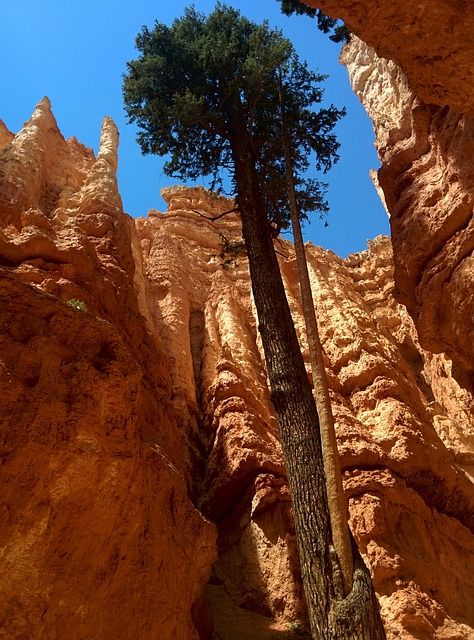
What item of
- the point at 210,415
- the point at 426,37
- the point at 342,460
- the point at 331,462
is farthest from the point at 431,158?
the point at 210,415

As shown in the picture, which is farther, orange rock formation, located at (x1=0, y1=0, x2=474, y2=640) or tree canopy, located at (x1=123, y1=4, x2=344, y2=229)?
tree canopy, located at (x1=123, y1=4, x2=344, y2=229)

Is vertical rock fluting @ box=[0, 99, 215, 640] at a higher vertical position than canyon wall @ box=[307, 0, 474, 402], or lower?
lower

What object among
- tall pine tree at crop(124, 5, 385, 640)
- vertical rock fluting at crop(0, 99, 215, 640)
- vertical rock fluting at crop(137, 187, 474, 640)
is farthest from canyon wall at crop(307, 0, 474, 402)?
vertical rock fluting at crop(0, 99, 215, 640)

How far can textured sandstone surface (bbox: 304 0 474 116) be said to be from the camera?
6395mm

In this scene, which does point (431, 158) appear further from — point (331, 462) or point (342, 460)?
point (342, 460)

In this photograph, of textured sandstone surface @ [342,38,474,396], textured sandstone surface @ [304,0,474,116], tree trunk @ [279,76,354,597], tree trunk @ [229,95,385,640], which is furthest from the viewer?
textured sandstone surface @ [342,38,474,396]

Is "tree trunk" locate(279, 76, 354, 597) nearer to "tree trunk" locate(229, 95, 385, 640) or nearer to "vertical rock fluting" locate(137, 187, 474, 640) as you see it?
"tree trunk" locate(229, 95, 385, 640)

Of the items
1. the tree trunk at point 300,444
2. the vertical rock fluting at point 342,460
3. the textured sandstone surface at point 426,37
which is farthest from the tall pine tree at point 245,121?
the vertical rock fluting at point 342,460

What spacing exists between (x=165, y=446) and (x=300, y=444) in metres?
3.62

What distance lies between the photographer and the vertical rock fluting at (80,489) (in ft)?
18.7

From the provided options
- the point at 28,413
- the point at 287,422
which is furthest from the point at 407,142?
the point at 28,413

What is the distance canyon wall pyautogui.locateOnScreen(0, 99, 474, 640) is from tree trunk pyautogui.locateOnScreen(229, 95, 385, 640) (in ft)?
6.87

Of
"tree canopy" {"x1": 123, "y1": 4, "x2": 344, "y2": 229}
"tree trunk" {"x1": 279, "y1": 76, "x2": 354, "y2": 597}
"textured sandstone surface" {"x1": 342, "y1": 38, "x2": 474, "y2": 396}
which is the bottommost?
"tree trunk" {"x1": 279, "y1": 76, "x2": 354, "y2": 597}

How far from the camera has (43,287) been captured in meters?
8.80
